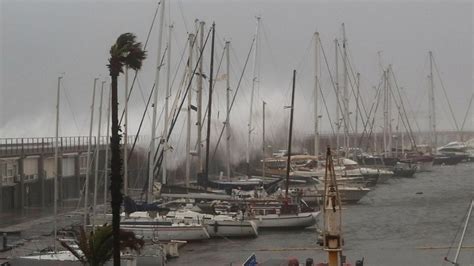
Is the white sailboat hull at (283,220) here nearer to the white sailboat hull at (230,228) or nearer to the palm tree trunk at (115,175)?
the white sailboat hull at (230,228)

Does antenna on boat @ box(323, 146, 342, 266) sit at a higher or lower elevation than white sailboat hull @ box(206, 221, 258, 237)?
higher

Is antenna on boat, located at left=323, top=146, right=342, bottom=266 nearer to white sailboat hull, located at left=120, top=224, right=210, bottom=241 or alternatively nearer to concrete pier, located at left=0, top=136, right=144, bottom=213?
white sailboat hull, located at left=120, top=224, right=210, bottom=241

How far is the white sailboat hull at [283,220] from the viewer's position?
49938 millimetres

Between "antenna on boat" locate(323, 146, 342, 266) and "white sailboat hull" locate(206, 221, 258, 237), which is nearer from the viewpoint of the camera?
"antenna on boat" locate(323, 146, 342, 266)

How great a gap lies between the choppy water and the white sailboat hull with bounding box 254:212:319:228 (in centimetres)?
49

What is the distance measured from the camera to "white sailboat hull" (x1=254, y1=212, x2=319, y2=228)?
49.9m

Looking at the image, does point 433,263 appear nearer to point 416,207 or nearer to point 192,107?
point 192,107

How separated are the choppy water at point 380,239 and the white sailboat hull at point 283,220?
0.49 metres

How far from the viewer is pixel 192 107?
57000 millimetres

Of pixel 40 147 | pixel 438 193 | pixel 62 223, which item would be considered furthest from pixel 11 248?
pixel 438 193

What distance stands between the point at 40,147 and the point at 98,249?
45.1 metres

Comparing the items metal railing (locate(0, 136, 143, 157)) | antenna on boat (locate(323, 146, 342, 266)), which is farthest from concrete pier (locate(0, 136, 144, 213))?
antenna on boat (locate(323, 146, 342, 266))

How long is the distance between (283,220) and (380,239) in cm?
639

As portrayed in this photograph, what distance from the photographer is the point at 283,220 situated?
50.0 metres
